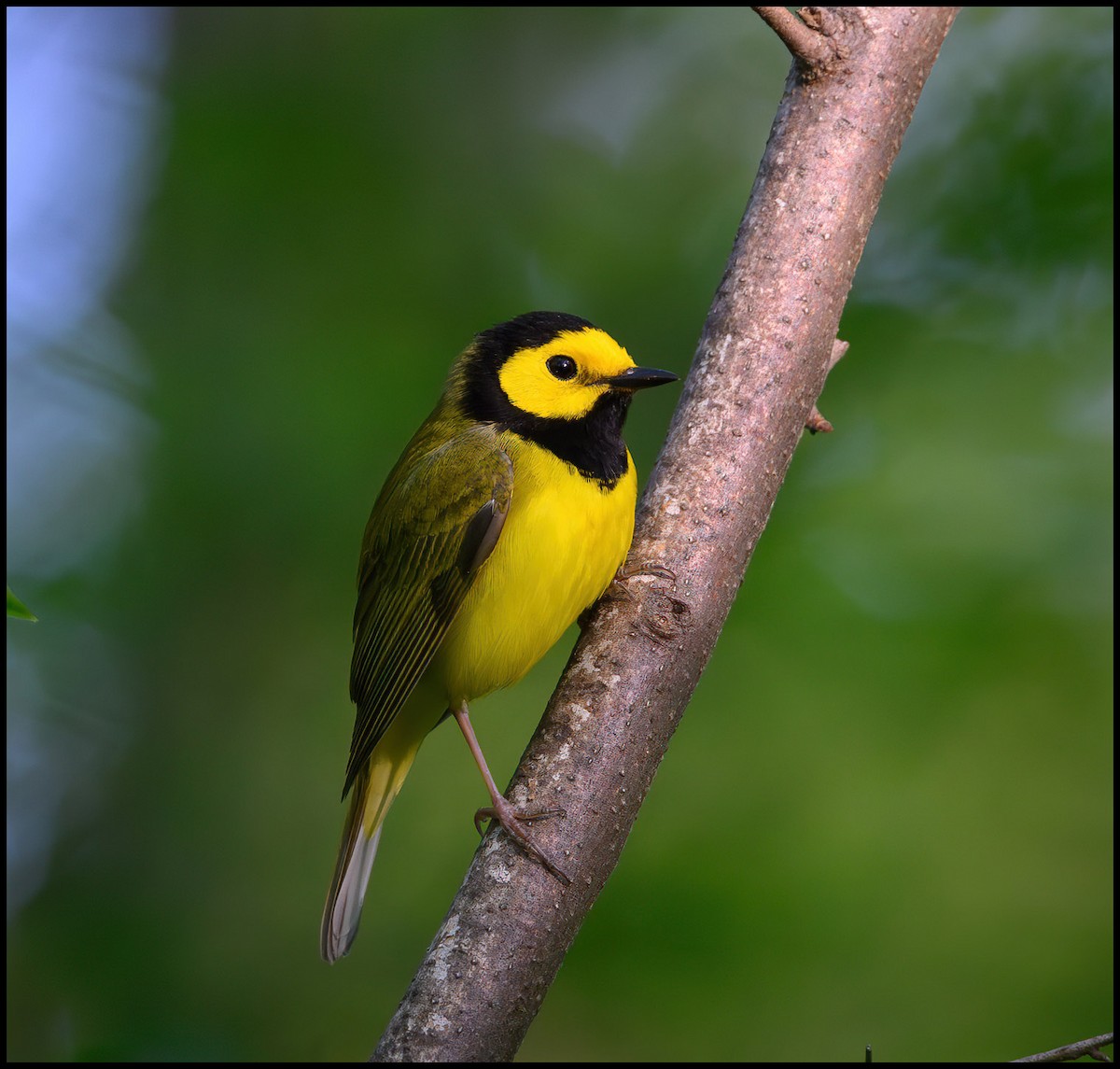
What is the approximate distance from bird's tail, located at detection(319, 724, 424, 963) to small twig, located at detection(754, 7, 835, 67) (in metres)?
2.58

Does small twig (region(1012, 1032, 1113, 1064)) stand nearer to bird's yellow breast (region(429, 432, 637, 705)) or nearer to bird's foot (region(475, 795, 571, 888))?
bird's foot (region(475, 795, 571, 888))

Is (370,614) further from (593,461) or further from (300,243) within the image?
(300,243)

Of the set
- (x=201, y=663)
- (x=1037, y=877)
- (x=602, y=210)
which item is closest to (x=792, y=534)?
(x=1037, y=877)

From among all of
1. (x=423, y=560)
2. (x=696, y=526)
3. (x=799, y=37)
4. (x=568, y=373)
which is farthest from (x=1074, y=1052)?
(x=799, y=37)

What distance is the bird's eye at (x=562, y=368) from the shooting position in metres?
3.80

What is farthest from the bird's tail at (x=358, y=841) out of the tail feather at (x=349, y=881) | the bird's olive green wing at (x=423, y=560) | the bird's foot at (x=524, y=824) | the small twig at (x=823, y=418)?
the small twig at (x=823, y=418)

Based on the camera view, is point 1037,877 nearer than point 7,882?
Yes

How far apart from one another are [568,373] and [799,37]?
4.11ft

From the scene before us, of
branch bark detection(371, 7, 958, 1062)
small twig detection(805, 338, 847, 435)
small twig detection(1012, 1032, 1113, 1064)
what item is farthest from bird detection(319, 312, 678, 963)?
small twig detection(1012, 1032, 1113, 1064)

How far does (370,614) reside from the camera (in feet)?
12.6

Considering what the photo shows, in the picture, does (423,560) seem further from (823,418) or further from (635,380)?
(823,418)

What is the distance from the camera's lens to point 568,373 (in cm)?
380

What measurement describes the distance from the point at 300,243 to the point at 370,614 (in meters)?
2.70

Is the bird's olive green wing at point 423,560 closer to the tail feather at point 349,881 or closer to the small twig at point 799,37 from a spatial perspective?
the tail feather at point 349,881
